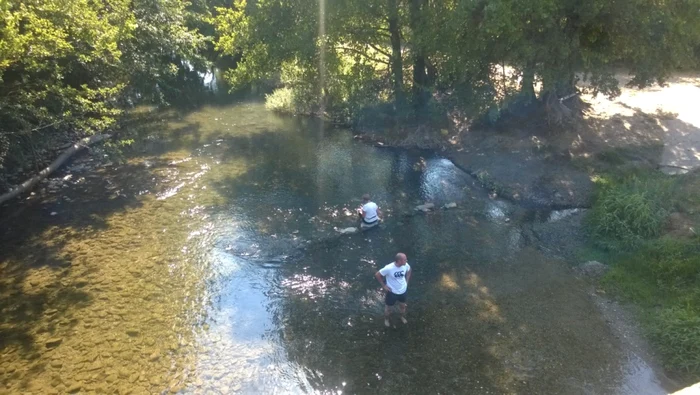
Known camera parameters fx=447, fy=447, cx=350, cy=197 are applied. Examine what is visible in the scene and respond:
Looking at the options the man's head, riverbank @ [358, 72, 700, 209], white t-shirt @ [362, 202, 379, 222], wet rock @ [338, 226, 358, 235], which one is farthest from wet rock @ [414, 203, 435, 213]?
the man's head

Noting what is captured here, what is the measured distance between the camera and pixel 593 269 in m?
13.8

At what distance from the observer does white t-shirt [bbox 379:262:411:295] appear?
11.4m

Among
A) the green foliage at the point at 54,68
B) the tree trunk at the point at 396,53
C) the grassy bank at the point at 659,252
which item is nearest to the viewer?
the grassy bank at the point at 659,252

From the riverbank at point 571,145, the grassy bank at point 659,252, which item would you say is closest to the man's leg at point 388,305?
the grassy bank at point 659,252

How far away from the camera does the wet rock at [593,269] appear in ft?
44.7

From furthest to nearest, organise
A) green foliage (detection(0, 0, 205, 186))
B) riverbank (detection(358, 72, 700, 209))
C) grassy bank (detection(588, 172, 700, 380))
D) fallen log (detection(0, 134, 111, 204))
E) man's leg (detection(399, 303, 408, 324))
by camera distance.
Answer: riverbank (detection(358, 72, 700, 209)) → fallen log (detection(0, 134, 111, 204)) → green foliage (detection(0, 0, 205, 186)) → man's leg (detection(399, 303, 408, 324)) → grassy bank (detection(588, 172, 700, 380))

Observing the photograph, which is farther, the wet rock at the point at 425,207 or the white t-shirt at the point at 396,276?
the wet rock at the point at 425,207

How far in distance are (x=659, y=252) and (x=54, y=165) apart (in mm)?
25296

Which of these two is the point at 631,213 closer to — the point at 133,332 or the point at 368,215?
the point at 368,215

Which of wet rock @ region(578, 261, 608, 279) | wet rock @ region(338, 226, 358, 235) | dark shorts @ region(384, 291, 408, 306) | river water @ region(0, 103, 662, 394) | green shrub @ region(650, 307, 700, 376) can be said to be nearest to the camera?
green shrub @ region(650, 307, 700, 376)

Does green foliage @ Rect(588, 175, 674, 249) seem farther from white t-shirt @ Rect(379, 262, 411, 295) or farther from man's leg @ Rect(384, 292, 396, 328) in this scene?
man's leg @ Rect(384, 292, 396, 328)

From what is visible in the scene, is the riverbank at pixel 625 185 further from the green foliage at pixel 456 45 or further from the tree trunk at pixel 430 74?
the tree trunk at pixel 430 74

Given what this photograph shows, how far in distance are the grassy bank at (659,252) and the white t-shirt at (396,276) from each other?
629 centimetres

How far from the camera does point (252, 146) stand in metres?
25.8
